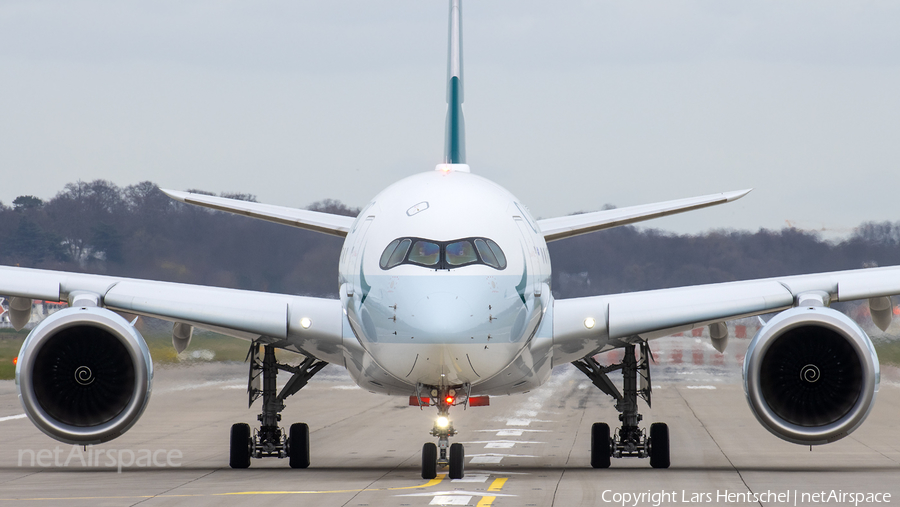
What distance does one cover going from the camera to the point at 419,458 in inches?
689

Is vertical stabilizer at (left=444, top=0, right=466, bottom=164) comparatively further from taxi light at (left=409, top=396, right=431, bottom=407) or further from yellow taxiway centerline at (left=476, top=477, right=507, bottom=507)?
yellow taxiway centerline at (left=476, top=477, right=507, bottom=507)

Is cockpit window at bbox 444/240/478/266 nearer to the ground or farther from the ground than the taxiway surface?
farther from the ground

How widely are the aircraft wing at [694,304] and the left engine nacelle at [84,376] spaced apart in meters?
5.00

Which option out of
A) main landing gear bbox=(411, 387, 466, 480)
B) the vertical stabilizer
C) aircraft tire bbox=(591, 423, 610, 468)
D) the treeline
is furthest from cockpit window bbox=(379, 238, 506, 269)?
the treeline

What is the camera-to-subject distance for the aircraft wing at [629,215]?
56.2 ft

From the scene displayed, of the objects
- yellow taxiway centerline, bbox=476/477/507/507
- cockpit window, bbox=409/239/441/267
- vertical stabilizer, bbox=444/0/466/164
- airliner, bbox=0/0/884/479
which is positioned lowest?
yellow taxiway centerline, bbox=476/477/507/507

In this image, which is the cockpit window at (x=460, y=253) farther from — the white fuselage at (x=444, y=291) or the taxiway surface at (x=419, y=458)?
the taxiway surface at (x=419, y=458)

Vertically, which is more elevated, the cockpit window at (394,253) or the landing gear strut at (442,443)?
the cockpit window at (394,253)

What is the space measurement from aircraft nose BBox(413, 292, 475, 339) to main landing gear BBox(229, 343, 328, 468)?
13.9 feet

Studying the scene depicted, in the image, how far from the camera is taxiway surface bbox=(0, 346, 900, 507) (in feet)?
42.3

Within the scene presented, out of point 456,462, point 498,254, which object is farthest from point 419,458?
point 498,254

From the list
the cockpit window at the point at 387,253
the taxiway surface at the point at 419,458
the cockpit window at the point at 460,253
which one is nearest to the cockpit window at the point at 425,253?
the cockpit window at the point at 460,253

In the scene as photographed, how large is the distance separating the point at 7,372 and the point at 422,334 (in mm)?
27339

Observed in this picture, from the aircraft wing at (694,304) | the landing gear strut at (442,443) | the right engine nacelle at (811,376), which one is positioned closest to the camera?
the landing gear strut at (442,443)
